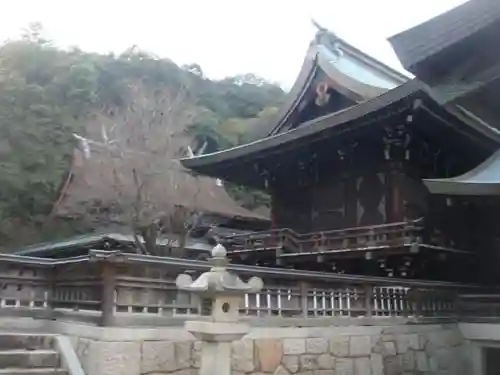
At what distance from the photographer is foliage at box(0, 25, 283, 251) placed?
23.9 metres

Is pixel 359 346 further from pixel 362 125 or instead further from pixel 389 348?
pixel 362 125

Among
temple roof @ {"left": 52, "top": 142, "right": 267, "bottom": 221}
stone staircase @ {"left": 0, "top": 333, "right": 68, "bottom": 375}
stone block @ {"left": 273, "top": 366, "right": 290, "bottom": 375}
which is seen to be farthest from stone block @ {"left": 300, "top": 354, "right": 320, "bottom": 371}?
temple roof @ {"left": 52, "top": 142, "right": 267, "bottom": 221}

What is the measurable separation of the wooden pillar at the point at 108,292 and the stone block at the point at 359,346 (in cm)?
347

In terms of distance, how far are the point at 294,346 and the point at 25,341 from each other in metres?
3.01

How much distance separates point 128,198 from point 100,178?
2524 millimetres

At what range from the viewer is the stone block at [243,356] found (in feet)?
20.1

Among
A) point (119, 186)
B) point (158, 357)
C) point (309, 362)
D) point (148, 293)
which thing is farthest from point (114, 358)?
point (119, 186)

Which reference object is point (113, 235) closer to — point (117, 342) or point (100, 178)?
point (100, 178)

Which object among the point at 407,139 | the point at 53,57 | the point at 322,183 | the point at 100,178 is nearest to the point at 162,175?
the point at 100,178

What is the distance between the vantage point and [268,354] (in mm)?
6500

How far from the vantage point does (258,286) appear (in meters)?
5.35

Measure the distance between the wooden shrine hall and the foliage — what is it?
366 inches

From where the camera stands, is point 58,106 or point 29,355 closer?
point 29,355

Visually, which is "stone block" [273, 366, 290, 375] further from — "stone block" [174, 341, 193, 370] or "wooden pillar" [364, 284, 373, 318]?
"wooden pillar" [364, 284, 373, 318]
